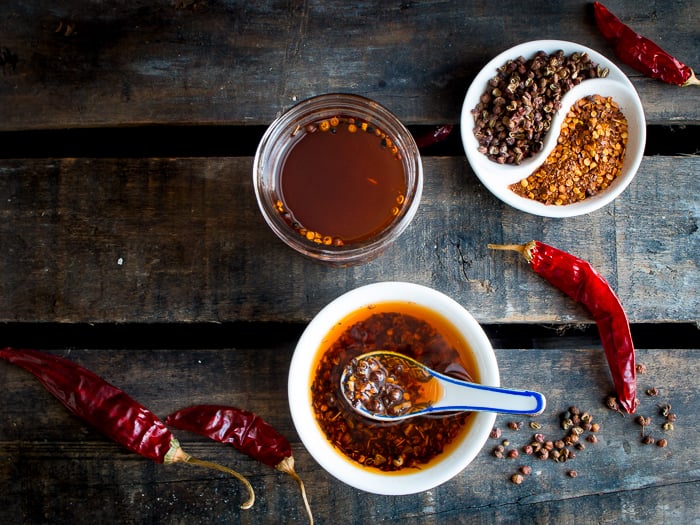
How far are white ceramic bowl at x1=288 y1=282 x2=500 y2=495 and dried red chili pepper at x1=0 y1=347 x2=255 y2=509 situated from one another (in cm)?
26

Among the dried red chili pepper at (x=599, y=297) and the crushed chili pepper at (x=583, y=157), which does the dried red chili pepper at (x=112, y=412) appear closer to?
the dried red chili pepper at (x=599, y=297)

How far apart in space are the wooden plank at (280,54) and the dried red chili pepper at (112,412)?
24.9 inches

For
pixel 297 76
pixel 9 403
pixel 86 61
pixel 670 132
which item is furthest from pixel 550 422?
pixel 86 61

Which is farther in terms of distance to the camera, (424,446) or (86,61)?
(86,61)

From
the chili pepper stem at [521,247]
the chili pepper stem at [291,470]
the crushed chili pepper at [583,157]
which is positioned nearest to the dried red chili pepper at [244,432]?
the chili pepper stem at [291,470]

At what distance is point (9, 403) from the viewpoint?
1.75 meters

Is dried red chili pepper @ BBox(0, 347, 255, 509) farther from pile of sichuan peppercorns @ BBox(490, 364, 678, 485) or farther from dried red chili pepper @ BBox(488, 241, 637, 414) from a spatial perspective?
dried red chili pepper @ BBox(488, 241, 637, 414)

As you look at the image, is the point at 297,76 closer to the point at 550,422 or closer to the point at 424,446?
the point at 424,446

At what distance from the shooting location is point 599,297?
5.55 feet

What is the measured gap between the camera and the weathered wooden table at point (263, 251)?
1729 mm

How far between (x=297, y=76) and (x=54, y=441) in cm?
111

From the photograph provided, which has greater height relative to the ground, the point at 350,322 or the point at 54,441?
the point at 350,322

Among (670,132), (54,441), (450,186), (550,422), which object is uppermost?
(670,132)

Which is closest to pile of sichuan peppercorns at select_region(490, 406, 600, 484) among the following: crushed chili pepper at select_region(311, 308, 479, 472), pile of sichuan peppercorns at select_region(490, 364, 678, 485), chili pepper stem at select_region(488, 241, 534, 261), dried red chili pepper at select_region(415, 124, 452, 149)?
pile of sichuan peppercorns at select_region(490, 364, 678, 485)
